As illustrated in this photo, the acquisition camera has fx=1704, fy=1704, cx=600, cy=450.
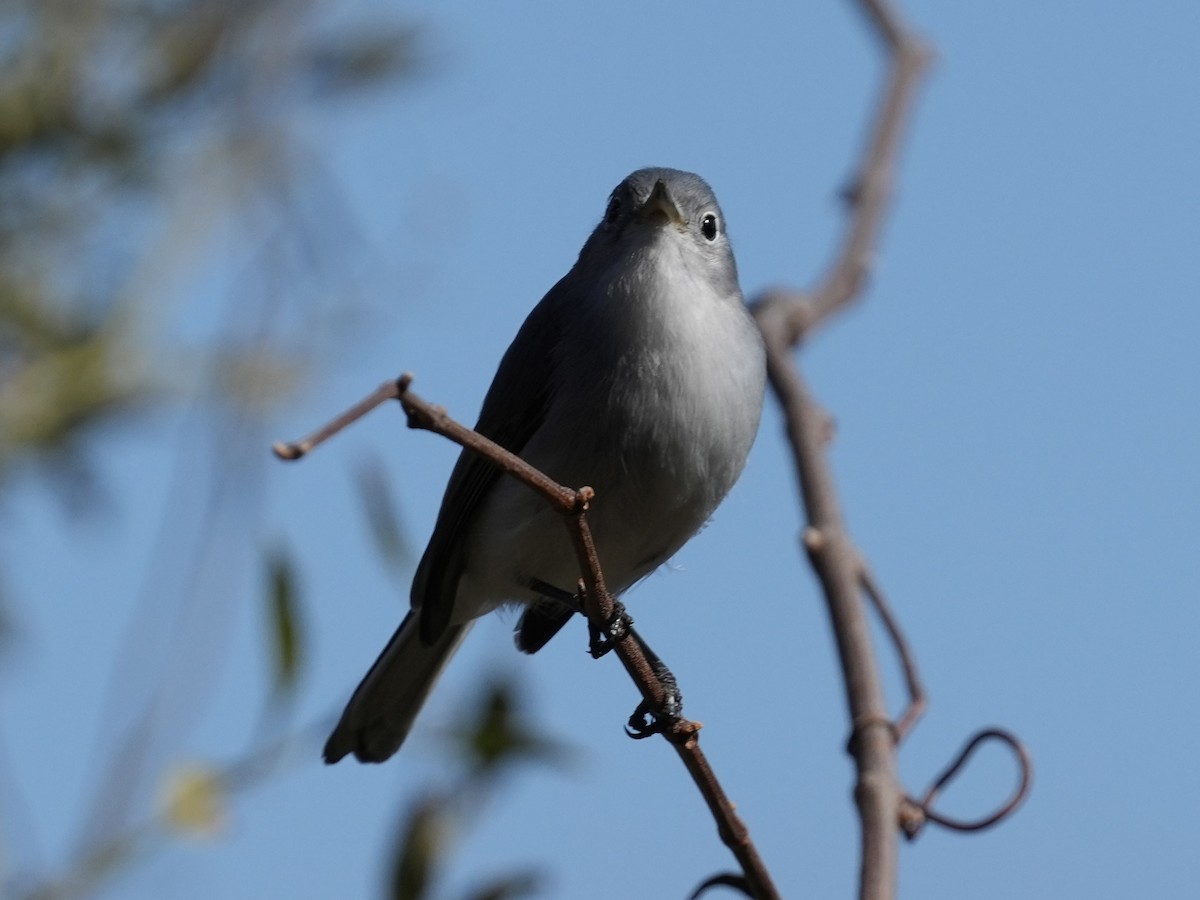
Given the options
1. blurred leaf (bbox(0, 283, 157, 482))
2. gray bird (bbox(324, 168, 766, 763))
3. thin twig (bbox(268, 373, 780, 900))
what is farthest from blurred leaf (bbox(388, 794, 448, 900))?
gray bird (bbox(324, 168, 766, 763))

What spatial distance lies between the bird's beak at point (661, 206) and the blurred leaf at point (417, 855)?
170cm

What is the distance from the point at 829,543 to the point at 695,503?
0.72 m

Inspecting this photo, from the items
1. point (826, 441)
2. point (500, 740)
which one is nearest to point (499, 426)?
point (826, 441)

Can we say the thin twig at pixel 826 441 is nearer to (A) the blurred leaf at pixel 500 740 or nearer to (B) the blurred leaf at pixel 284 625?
(A) the blurred leaf at pixel 500 740

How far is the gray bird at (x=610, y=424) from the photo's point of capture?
2939mm

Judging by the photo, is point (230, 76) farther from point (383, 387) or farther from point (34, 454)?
point (383, 387)

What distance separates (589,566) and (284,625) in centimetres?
37

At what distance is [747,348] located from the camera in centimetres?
306

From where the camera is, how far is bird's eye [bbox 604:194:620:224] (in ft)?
10.8

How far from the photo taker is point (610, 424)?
2.94 m

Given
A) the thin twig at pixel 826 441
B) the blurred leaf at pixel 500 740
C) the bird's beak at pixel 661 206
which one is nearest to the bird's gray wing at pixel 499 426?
the bird's beak at pixel 661 206

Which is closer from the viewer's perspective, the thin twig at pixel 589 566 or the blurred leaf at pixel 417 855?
the thin twig at pixel 589 566

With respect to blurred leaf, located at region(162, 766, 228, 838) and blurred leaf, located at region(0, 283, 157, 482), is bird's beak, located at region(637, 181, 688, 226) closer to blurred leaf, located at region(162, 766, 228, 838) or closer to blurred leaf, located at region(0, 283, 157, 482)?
blurred leaf, located at region(0, 283, 157, 482)

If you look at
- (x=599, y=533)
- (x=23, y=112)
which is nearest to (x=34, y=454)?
(x=23, y=112)
